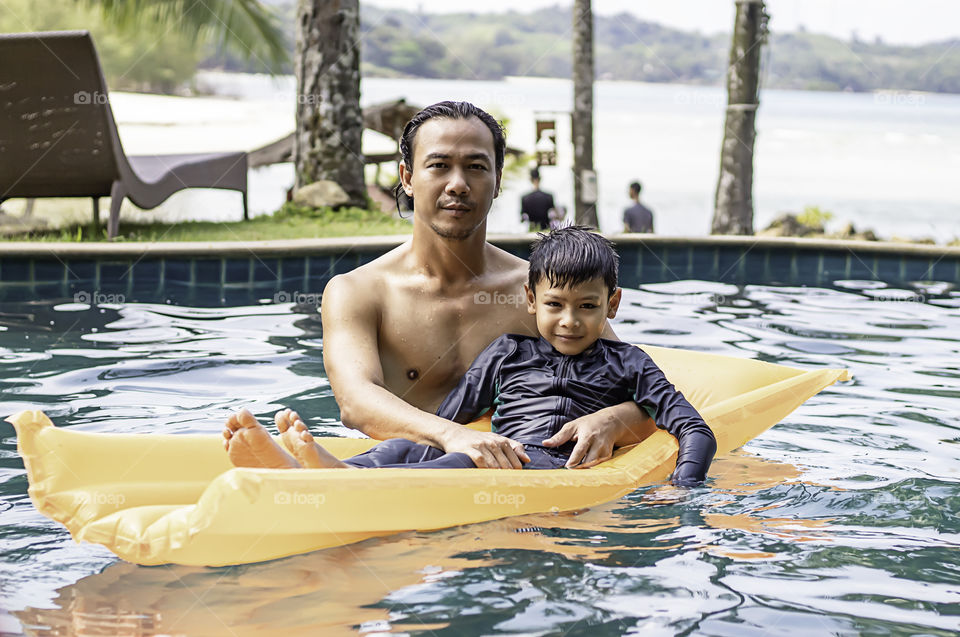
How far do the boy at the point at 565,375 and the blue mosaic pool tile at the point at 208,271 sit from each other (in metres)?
3.77

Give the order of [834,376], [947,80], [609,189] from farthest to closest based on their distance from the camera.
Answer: [947,80] → [609,189] → [834,376]

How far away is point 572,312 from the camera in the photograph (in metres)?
3.23

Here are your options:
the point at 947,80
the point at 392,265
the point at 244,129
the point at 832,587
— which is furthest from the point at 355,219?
the point at 947,80

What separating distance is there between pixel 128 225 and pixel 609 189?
3345cm

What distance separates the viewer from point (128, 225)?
8.84 metres

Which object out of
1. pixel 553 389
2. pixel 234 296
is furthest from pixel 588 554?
pixel 234 296

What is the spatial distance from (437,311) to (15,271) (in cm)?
396

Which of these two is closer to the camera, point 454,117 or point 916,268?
point 454,117

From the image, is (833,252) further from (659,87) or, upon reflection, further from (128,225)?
(659,87)

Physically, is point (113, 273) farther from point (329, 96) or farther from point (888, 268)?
point (888, 268)

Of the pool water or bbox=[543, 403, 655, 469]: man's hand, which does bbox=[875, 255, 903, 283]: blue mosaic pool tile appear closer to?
the pool water

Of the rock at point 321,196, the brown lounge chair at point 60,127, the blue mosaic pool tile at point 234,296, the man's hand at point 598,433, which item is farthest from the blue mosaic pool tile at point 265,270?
the man's hand at point 598,433

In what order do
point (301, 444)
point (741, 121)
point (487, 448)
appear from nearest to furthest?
point (301, 444) → point (487, 448) → point (741, 121)

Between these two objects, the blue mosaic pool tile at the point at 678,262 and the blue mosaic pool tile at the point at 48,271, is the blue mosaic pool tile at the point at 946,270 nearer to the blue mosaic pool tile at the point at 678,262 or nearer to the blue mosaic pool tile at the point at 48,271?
the blue mosaic pool tile at the point at 678,262
